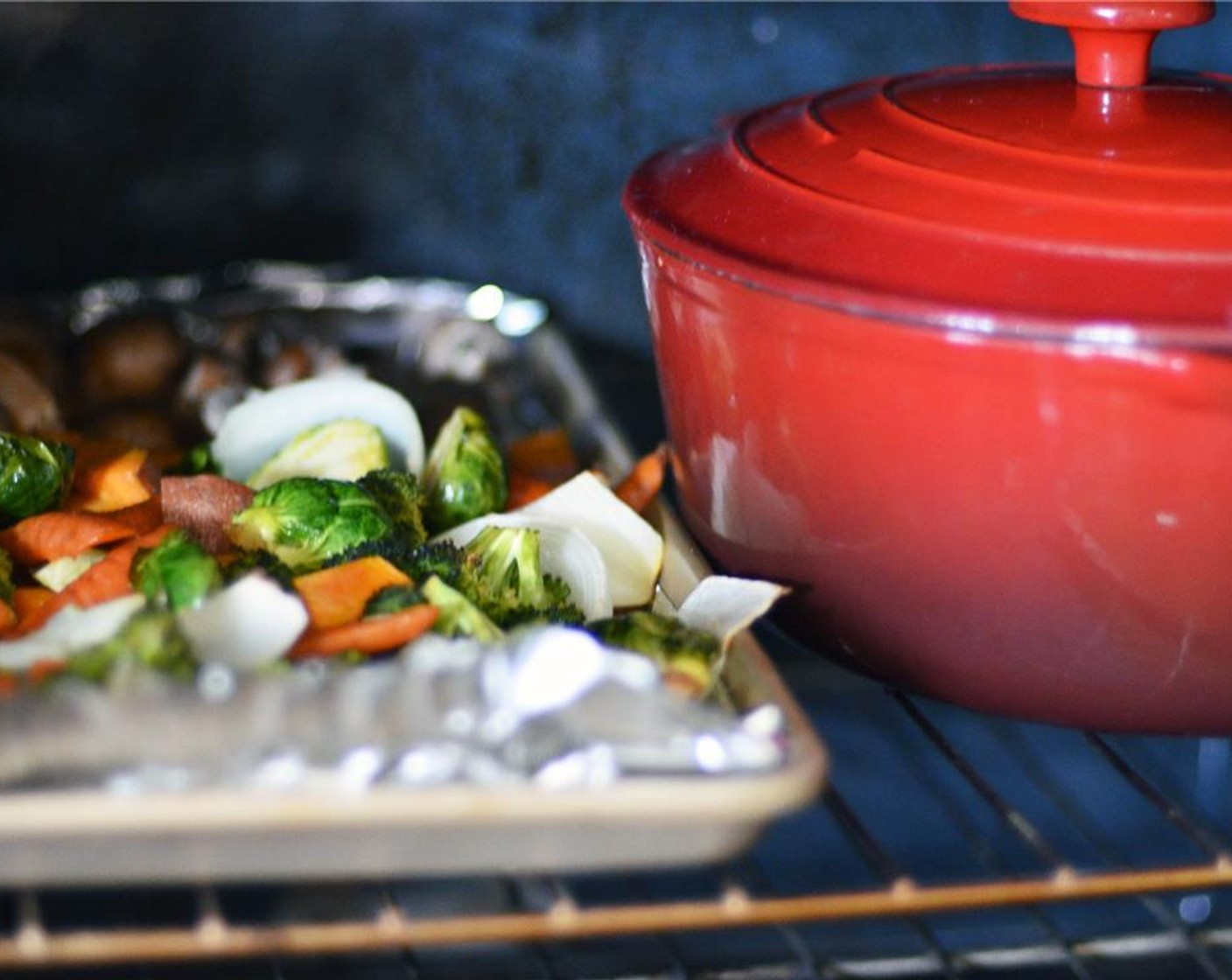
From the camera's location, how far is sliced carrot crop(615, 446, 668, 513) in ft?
3.84

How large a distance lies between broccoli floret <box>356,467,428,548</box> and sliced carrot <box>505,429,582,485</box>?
0.65 feet

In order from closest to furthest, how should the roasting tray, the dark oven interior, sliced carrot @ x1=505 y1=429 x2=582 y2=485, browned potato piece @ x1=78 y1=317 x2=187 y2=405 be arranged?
the roasting tray < sliced carrot @ x1=505 y1=429 x2=582 y2=485 < browned potato piece @ x1=78 y1=317 x2=187 y2=405 < the dark oven interior

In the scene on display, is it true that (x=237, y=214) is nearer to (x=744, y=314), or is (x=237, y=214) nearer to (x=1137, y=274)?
(x=744, y=314)

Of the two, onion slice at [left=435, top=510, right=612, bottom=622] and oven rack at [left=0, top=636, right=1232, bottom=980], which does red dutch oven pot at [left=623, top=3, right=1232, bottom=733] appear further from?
oven rack at [left=0, top=636, right=1232, bottom=980]

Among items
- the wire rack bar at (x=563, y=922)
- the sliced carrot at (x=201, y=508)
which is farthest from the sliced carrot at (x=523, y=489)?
the wire rack bar at (x=563, y=922)

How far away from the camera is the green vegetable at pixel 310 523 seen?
40.4 inches

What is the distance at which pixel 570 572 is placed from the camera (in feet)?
3.40

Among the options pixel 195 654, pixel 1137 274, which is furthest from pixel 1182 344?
pixel 195 654

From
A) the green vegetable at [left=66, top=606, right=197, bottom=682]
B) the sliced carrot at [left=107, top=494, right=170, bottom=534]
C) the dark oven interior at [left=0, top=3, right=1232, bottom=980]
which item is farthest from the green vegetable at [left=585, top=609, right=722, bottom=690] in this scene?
the dark oven interior at [left=0, top=3, right=1232, bottom=980]

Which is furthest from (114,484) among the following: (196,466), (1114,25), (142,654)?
(1114,25)

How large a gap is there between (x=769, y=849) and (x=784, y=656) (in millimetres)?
301

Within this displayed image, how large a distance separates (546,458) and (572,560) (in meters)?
0.30

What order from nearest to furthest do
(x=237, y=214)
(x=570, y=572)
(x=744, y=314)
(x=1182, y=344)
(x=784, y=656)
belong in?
1. (x=1182, y=344)
2. (x=744, y=314)
3. (x=570, y=572)
4. (x=784, y=656)
5. (x=237, y=214)

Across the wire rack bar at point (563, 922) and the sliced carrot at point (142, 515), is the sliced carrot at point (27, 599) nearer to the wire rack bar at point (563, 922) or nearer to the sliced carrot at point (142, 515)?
the sliced carrot at point (142, 515)
